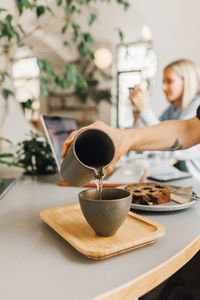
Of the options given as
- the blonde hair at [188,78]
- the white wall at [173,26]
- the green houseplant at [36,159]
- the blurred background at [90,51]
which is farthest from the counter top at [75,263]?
the white wall at [173,26]

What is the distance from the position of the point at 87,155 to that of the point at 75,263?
0.93ft

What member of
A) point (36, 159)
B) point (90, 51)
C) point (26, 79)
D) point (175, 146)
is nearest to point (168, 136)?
point (175, 146)

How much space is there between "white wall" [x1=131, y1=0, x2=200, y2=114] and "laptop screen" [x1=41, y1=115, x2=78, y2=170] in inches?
102

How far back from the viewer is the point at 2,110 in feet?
7.22

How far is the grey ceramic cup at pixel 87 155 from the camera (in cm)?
60

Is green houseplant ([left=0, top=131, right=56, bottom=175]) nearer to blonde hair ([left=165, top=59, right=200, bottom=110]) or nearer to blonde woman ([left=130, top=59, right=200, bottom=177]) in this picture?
blonde woman ([left=130, top=59, right=200, bottom=177])

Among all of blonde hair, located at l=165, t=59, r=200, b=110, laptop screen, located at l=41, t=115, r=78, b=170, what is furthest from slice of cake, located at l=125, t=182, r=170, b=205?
blonde hair, located at l=165, t=59, r=200, b=110

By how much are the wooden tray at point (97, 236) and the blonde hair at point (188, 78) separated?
69.6 inches

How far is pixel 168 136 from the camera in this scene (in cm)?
107

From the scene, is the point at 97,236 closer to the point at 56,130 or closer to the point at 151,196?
the point at 151,196

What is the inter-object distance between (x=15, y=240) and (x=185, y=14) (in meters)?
3.50

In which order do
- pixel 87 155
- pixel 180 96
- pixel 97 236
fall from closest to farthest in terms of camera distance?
pixel 97 236 < pixel 87 155 < pixel 180 96

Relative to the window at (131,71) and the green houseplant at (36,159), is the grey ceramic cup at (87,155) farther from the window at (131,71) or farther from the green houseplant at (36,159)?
the window at (131,71)

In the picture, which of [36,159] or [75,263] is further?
[36,159]
